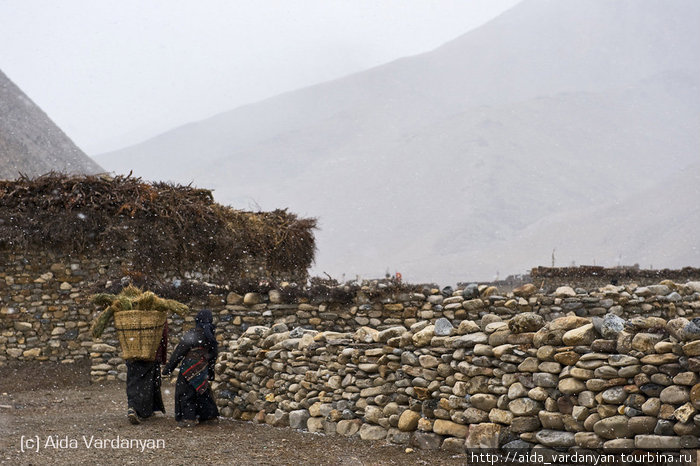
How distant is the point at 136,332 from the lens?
823 centimetres

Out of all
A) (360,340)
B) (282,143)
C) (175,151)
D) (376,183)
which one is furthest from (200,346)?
(175,151)

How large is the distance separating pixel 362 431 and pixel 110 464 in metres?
2.49

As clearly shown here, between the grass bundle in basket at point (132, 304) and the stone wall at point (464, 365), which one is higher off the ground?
the grass bundle in basket at point (132, 304)

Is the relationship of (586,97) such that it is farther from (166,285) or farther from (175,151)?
(166,285)

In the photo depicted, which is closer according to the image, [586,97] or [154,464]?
[154,464]

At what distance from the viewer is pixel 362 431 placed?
273 inches

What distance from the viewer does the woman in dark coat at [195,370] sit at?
7820 mm

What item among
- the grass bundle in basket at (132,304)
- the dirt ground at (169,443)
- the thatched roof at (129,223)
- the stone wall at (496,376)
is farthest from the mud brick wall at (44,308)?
the stone wall at (496,376)


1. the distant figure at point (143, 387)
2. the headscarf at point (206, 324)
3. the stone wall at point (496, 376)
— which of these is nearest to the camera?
the stone wall at point (496, 376)

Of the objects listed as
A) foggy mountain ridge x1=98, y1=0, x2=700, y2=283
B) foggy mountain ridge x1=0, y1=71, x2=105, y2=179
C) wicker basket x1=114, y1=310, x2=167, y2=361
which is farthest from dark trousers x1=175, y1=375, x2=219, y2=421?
foggy mountain ridge x1=98, y1=0, x2=700, y2=283

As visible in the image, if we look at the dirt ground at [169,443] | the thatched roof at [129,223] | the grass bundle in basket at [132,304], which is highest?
the thatched roof at [129,223]

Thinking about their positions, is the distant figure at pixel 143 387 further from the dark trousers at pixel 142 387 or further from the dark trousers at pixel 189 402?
the dark trousers at pixel 189 402

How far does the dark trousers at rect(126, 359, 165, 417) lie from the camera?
26.9 feet

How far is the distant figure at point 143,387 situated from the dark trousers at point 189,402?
1.78 ft
